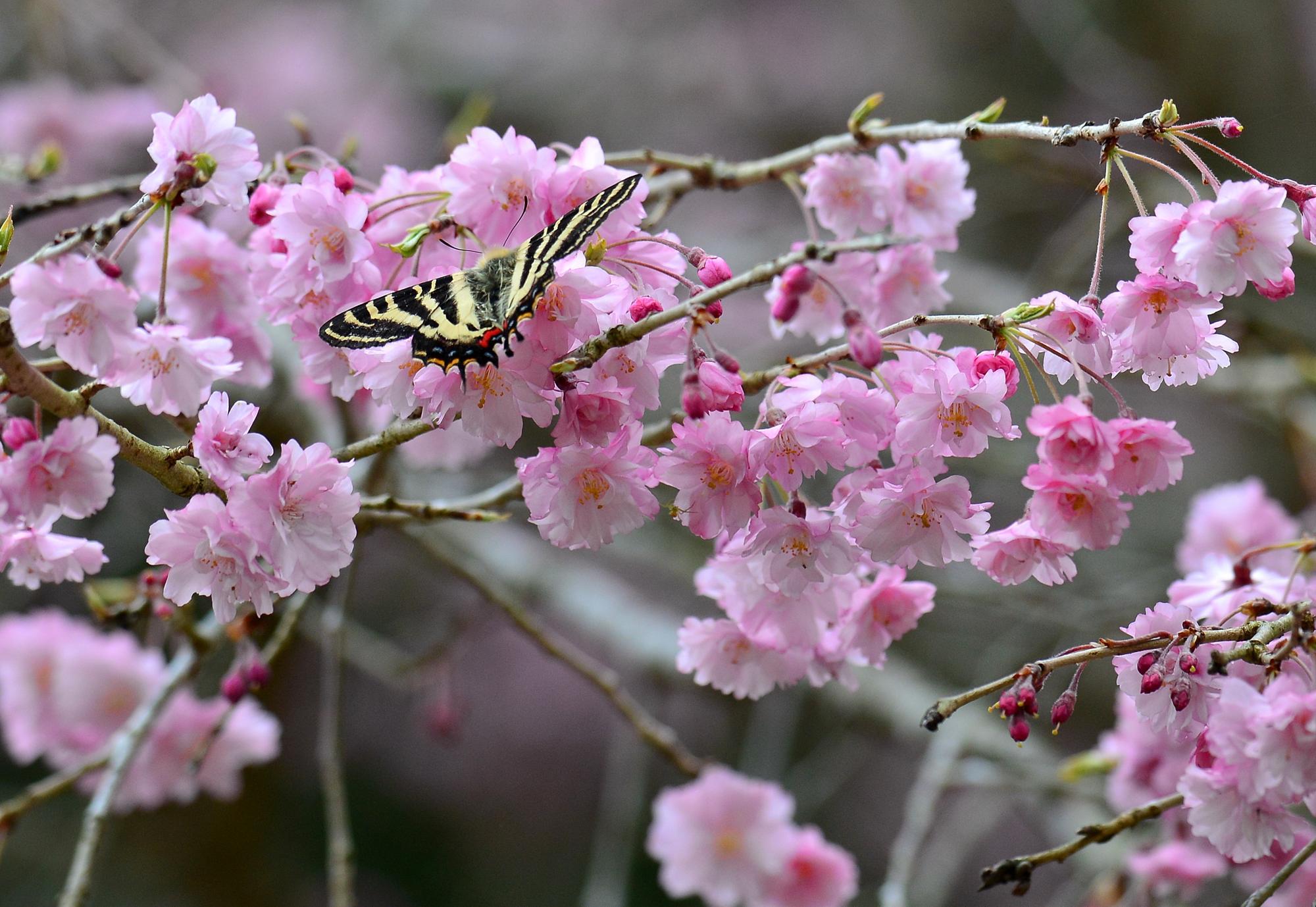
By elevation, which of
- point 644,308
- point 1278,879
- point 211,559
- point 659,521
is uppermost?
point 659,521

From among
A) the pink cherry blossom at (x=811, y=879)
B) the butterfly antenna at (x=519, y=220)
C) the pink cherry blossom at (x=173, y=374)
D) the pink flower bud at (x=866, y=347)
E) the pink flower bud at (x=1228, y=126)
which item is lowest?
the pink cherry blossom at (x=811, y=879)

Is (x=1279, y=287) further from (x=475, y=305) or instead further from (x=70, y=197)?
(x=70, y=197)

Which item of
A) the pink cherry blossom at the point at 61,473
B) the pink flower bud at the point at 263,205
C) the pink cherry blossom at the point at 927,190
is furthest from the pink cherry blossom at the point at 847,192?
the pink cherry blossom at the point at 61,473

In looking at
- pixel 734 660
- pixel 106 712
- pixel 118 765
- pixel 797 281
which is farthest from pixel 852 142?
pixel 106 712

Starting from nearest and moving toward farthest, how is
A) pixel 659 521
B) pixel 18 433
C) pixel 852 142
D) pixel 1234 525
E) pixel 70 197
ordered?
pixel 18 433 → pixel 852 142 → pixel 70 197 → pixel 1234 525 → pixel 659 521

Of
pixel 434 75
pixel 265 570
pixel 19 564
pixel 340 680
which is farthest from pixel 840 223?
pixel 434 75

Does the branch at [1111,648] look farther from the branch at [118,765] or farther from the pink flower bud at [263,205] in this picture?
the branch at [118,765]
